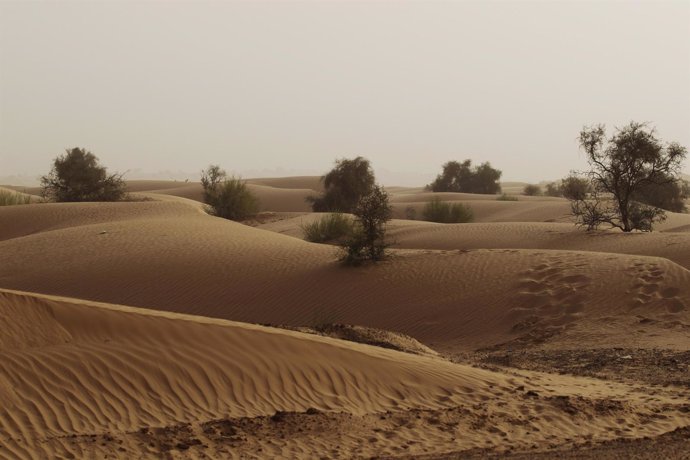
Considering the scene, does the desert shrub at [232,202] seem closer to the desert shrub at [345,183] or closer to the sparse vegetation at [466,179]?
the desert shrub at [345,183]

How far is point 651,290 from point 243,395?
36.6 feet

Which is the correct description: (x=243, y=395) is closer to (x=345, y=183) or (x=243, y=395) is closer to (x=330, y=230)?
(x=330, y=230)

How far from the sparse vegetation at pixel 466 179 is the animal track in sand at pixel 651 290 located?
199ft

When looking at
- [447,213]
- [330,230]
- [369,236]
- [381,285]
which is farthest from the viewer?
[447,213]

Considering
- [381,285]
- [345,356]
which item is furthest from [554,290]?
[345,356]

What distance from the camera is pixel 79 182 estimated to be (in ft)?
149

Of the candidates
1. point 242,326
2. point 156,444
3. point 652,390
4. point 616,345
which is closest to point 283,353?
point 242,326

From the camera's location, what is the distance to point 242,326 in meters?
12.2

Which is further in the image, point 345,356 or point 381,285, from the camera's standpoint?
point 381,285

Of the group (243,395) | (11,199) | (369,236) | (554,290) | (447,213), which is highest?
(11,199)

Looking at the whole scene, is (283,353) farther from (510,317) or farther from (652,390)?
(510,317)

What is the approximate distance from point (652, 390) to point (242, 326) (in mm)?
5213

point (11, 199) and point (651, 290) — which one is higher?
point (11, 199)

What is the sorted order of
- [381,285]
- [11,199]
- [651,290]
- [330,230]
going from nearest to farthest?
[651,290] → [381,285] → [330,230] → [11,199]
